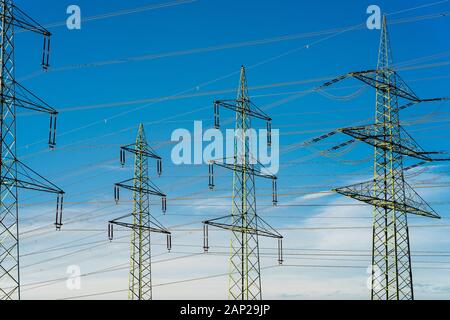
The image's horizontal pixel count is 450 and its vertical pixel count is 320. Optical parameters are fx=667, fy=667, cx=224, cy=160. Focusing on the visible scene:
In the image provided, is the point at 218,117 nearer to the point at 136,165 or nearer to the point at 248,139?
the point at 248,139

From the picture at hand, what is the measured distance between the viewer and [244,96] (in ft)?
143

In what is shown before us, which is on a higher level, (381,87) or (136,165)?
(381,87)

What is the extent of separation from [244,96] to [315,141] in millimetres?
5808
